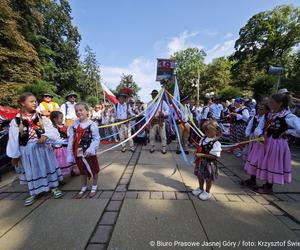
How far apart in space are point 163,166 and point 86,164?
209 centimetres

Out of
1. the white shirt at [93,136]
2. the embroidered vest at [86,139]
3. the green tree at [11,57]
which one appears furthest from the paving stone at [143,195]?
the green tree at [11,57]

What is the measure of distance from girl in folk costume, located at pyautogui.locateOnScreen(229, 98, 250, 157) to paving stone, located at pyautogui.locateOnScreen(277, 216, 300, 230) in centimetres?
332

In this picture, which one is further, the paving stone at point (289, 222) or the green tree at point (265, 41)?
the green tree at point (265, 41)

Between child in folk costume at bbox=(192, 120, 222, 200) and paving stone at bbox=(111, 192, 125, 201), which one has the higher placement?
child in folk costume at bbox=(192, 120, 222, 200)

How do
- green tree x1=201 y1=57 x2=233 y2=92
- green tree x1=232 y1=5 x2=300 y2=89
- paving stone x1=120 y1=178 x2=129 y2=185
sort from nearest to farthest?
paving stone x1=120 y1=178 x2=129 y2=185 < green tree x1=232 y1=5 x2=300 y2=89 < green tree x1=201 y1=57 x2=233 y2=92

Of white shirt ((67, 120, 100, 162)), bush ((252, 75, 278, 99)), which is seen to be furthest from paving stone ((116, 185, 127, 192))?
bush ((252, 75, 278, 99))

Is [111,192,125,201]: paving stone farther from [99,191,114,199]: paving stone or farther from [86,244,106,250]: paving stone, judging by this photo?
[86,244,106,250]: paving stone

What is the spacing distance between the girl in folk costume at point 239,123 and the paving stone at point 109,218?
178 inches

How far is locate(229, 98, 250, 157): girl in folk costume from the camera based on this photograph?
5.46 metres

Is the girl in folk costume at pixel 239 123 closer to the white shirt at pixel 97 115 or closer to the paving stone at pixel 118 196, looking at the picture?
the paving stone at pixel 118 196

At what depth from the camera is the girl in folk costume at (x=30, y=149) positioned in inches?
107

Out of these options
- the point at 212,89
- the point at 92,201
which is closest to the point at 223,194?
the point at 92,201

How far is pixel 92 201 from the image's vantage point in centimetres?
287

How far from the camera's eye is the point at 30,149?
9.32 ft
